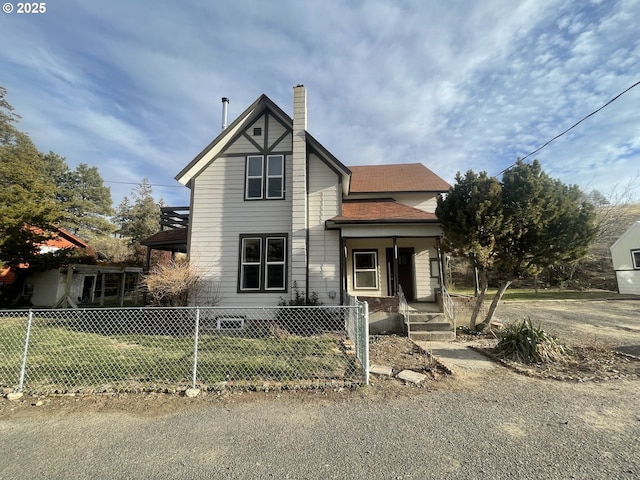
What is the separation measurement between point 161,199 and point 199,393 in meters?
47.1

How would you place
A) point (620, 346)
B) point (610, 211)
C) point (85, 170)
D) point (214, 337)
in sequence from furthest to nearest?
point (85, 170)
point (610, 211)
point (214, 337)
point (620, 346)

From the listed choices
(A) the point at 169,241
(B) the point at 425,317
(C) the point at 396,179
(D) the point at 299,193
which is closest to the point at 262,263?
(D) the point at 299,193

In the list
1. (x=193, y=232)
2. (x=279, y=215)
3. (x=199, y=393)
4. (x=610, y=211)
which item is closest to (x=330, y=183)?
(x=279, y=215)

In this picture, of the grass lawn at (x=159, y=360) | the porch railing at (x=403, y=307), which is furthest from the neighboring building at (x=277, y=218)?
the grass lawn at (x=159, y=360)

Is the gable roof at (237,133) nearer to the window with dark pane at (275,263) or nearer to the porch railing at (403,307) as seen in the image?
the window with dark pane at (275,263)

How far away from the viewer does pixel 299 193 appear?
10992 mm

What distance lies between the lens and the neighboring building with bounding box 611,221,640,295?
2134cm

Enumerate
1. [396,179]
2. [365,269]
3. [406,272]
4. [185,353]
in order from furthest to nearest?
[396,179]
[406,272]
[365,269]
[185,353]

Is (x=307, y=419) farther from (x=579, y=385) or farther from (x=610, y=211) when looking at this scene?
(x=610, y=211)

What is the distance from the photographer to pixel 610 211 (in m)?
34.0

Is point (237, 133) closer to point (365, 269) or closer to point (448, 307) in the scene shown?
point (365, 269)

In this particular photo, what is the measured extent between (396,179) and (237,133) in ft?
28.3

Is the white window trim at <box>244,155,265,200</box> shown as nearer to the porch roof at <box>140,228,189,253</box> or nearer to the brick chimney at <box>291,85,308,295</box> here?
the brick chimney at <box>291,85,308,295</box>

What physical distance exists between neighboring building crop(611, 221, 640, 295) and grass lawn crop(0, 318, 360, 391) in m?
25.5
